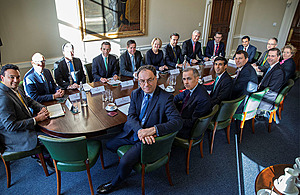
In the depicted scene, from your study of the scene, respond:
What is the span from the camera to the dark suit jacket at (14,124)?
2000 mm

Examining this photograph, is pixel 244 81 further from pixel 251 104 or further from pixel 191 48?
pixel 191 48

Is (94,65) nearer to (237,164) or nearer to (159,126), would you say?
(159,126)

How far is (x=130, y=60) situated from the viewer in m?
4.08

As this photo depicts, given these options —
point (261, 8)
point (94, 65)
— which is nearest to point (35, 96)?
point (94, 65)

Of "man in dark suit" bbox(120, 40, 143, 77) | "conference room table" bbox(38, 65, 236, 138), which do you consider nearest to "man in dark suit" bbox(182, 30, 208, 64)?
"man in dark suit" bbox(120, 40, 143, 77)

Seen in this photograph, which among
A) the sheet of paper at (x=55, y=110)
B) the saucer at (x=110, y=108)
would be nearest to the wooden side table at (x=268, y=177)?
the saucer at (x=110, y=108)

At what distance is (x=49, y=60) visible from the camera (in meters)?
4.34

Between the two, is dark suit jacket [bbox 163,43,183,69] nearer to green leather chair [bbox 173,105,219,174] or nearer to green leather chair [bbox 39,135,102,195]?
green leather chair [bbox 173,105,219,174]

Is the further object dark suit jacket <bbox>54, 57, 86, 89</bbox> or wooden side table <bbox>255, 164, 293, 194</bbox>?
dark suit jacket <bbox>54, 57, 86, 89</bbox>

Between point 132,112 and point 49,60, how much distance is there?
10.1 ft

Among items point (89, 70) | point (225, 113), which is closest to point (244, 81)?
point (225, 113)

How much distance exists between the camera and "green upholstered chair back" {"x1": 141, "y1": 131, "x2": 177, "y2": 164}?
184cm

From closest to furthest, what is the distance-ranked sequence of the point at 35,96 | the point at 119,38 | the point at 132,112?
the point at 132,112 → the point at 35,96 → the point at 119,38

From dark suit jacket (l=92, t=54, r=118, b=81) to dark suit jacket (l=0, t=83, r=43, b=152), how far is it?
1.71m
